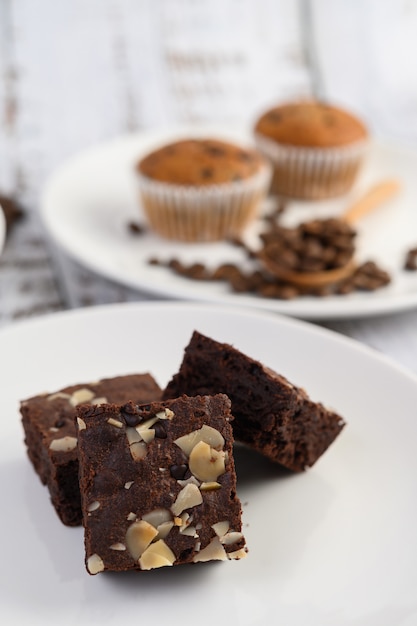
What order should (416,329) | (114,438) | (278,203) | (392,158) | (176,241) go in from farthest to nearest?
(392,158)
(278,203)
(176,241)
(416,329)
(114,438)

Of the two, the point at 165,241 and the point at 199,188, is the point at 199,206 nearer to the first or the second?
the point at 199,188

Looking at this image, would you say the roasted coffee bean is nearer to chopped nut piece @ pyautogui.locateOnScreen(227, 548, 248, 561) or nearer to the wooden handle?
the wooden handle

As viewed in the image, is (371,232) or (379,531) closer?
(379,531)

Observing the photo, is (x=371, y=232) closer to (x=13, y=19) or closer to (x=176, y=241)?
(x=176, y=241)

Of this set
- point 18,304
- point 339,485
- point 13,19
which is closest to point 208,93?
point 13,19

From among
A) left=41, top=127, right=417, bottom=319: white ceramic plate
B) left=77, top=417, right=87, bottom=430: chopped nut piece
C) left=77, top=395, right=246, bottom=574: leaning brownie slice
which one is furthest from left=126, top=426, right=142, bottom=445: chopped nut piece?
left=41, top=127, right=417, bottom=319: white ceramic plate

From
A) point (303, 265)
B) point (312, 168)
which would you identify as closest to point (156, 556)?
Answer: point (303, 265)
